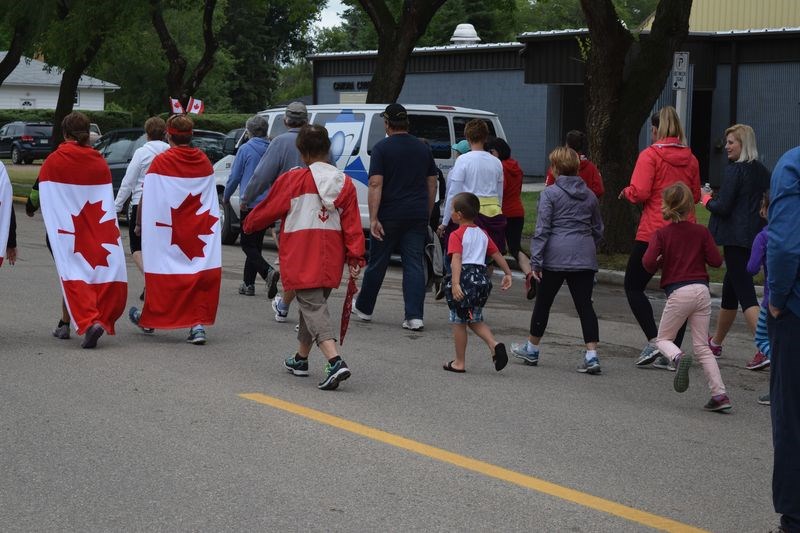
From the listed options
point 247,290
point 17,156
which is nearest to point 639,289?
point 247,290

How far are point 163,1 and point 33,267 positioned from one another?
16847mm

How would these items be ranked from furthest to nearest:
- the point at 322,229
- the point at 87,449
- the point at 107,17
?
1. the point at 107,17
2. the point at 322,229
3. the point at 87,449

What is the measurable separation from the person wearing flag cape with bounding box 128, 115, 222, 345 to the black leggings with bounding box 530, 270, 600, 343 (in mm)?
2542

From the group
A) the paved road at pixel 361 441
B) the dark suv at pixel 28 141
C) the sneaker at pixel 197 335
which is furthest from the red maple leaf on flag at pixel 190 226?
the dark suv at pixel 28 141

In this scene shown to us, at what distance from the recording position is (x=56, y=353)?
887cm

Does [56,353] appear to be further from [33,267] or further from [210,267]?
[33,267]

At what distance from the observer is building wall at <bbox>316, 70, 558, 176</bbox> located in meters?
37.4

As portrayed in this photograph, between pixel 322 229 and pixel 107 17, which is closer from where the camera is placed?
pixel 322 229

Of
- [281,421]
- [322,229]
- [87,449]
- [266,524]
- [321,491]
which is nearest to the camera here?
[266,524]

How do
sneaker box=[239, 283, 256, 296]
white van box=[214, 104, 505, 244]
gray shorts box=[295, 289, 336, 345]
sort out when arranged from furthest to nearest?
white van box=[214, 104, 505, 244], sneaker box=[239, 283, 256, 296], gray shorts box=[295, 289, 336, 345]

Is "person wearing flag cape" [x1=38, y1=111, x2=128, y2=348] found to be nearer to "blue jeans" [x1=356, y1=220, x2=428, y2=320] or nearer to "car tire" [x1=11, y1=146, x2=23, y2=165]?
"blue jeans" [x1=356, y1=220, x2=428, y2=320]

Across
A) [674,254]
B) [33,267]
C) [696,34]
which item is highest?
[696,34]

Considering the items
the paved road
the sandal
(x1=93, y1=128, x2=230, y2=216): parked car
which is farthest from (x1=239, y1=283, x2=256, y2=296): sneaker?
(x1=93, y1=128, x2=230, y2=216): parked car

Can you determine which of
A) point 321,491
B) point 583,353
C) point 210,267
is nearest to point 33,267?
point 210,267
